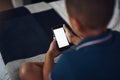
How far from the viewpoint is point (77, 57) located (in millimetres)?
819

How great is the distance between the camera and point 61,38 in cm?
137

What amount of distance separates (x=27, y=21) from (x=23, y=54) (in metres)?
0.41

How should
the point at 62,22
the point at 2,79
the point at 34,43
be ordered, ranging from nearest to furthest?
the point at 2,79, the point at 34,43, the point at 62,22

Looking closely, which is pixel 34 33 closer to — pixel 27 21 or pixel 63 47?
pixel 27 21

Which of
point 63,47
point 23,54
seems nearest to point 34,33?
point 23,54

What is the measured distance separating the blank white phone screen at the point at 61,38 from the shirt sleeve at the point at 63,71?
1.47 feet

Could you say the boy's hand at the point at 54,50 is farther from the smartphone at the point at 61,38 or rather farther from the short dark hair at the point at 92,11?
the short dark hair at the point at 92,11

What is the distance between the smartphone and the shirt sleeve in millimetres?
447

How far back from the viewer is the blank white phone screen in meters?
1.34

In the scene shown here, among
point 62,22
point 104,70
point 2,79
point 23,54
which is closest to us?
point 104,70

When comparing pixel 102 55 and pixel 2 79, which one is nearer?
pixel 102 55

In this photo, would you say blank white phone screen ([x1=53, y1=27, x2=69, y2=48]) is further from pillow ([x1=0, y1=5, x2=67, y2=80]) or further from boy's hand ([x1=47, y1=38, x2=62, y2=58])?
pillow ([x1=0, y1=5, x2=67, y2=80])

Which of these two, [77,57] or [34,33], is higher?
[77,57]

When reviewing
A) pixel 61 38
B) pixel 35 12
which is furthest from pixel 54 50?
pixel 35 12
